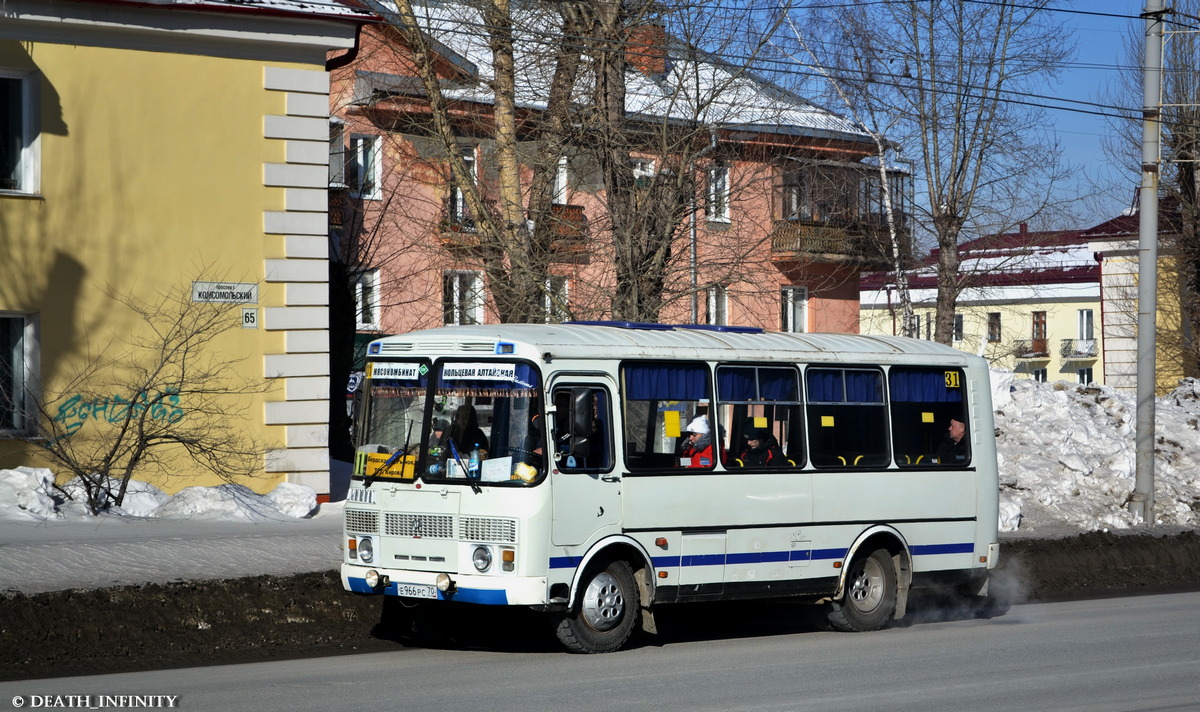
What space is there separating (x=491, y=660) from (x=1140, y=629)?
6227 millimetres

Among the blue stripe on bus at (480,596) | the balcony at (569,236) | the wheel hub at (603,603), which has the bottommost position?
the wheel hub at (603,603)

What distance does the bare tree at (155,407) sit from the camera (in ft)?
58.2

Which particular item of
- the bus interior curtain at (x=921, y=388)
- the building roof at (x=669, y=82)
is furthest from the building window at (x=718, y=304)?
the bus interior curtain at (x=921, y=388)

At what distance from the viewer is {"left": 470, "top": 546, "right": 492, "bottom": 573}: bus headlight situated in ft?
36.4

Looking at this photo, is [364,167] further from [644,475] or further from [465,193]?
[644,475]

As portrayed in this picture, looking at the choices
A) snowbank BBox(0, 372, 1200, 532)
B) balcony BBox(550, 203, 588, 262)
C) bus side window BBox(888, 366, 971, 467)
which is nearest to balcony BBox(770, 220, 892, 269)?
snowbank BBox(0, 372, 1200, 532)

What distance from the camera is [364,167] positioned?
3222 cm

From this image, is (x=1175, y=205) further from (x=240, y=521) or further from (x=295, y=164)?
(x=240, y=521)

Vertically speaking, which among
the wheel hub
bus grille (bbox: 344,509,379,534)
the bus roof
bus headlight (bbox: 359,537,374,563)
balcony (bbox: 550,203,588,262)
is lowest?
the wheel hub

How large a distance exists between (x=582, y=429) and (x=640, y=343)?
1065 mm

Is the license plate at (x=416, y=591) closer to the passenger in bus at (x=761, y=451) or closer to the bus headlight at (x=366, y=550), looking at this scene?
the bus headlight at (x=366, y=550)

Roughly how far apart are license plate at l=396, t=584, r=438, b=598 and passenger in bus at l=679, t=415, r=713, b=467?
8.00 feet

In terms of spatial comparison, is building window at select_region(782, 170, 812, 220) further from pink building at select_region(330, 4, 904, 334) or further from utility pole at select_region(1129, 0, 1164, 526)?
utility pole at select_region(1129, 0, 1164, 526)

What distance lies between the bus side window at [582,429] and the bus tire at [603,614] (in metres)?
0.88
